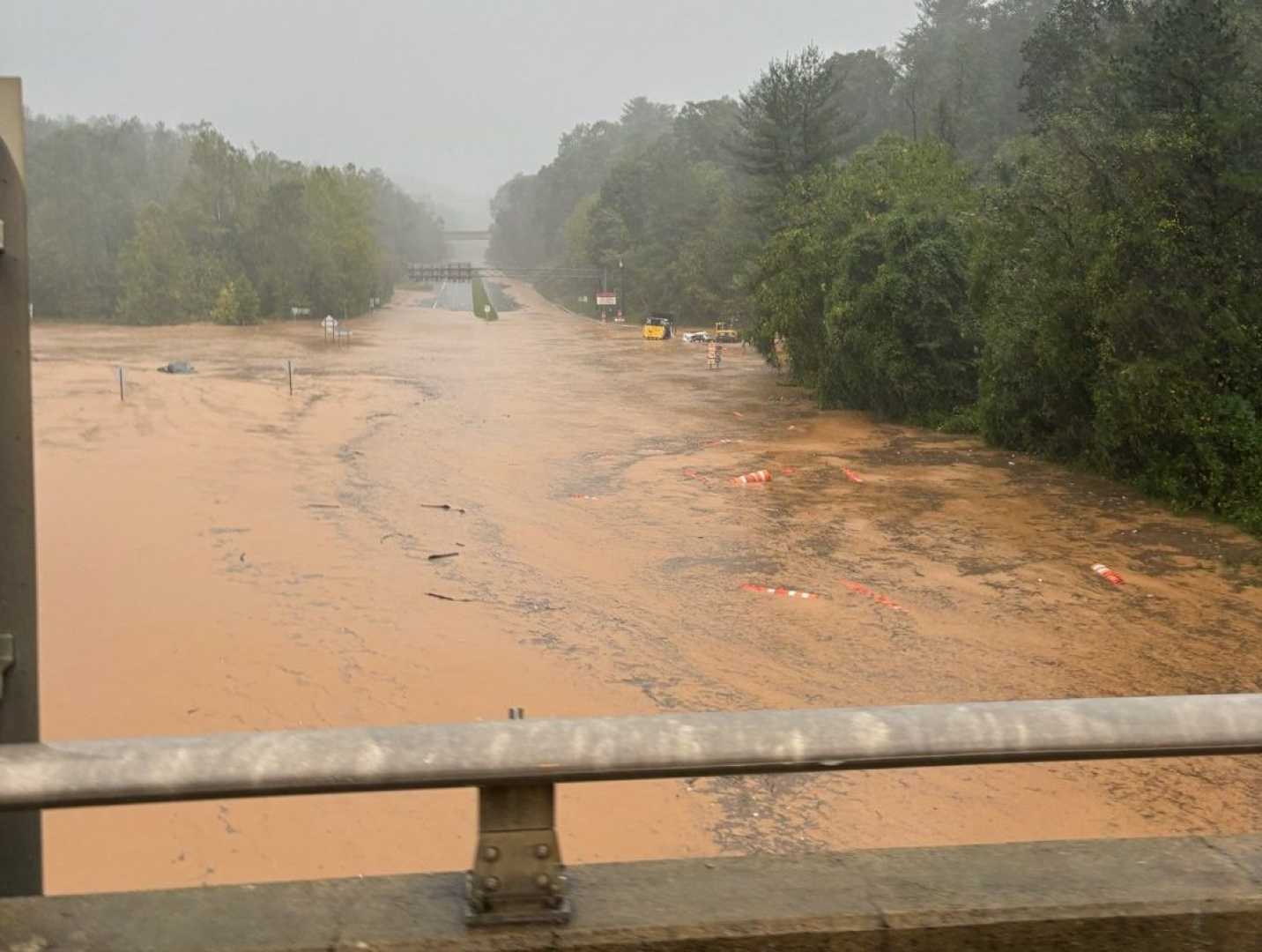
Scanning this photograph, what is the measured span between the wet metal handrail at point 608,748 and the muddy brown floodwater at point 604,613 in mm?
6117

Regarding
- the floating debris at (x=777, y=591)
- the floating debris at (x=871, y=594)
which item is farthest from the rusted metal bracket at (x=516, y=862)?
the floating debris at (x=777, y=591)

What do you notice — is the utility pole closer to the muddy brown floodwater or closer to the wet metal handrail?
the wet metal handrail

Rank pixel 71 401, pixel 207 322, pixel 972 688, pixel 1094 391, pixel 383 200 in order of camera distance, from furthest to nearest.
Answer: pixel 383 200
pixel 207 322
pixel 71 401
pixel 1094 391
pixel 972 688

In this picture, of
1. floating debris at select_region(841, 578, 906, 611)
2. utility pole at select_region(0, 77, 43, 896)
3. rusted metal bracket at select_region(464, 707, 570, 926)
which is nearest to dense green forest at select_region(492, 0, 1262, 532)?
floating debris at select_region(841, 578, 906, 611)


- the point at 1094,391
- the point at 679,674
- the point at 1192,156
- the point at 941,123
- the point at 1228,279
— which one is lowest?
the point at 679,674

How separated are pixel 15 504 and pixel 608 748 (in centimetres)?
161

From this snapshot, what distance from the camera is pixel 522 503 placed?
23.5 m

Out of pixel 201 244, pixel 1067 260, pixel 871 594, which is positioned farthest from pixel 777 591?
pixel 201 244

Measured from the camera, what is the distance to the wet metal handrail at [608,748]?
2826 millimetres

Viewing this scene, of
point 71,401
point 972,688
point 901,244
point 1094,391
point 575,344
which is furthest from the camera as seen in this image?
point 575,344

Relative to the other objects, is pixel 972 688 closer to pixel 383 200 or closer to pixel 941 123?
pixel 941 123

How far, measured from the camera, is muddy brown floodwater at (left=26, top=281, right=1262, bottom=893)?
9570 mm

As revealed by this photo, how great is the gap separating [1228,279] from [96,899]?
23005mm

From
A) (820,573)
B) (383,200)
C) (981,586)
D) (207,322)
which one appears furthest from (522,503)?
(383,200)
